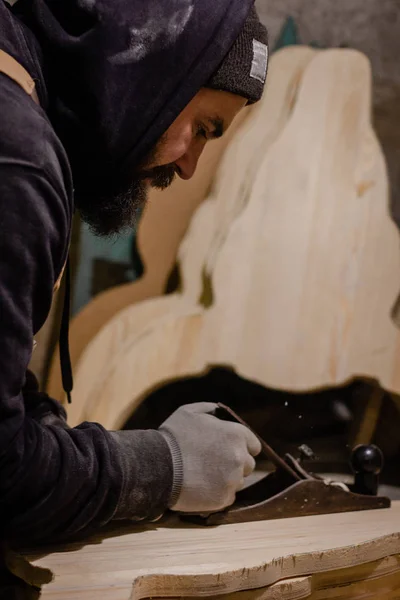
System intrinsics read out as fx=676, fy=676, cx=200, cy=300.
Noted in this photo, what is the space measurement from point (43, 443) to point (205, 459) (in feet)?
1.09

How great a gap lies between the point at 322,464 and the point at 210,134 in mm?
1252

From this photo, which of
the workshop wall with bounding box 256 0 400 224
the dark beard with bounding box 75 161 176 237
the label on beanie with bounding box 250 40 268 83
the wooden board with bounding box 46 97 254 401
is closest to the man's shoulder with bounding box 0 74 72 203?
the dark beard with bounding box 75 161 176 237

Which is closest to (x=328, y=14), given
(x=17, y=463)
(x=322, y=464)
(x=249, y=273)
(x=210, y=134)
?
(x=249, y=273)

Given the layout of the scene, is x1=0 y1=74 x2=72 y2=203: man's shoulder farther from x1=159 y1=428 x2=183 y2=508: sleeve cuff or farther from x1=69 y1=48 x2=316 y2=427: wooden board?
x1=69 y1=48 x2=316 y2=427: wooden board

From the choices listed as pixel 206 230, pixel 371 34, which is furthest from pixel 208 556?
pixel 371 34

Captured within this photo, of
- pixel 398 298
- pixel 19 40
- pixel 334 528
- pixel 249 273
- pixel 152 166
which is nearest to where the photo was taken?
pixel 19 40

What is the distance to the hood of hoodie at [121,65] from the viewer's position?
3.39ft

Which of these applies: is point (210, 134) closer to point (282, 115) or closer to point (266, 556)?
point (266, 556)

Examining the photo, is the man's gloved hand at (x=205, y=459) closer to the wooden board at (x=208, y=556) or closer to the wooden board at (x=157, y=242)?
the wooden board at (x=208, y=556)

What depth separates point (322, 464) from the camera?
2.10 metres

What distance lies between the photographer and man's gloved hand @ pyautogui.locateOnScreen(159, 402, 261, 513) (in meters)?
1.16

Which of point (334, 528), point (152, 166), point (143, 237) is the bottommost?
point (143, 237)

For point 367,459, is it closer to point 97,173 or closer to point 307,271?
point 307,271

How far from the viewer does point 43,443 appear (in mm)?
956
